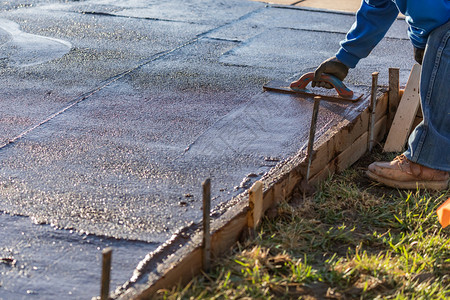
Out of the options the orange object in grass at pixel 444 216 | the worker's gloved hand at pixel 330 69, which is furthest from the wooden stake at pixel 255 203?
the worker's gloved hand at pixel 330 69

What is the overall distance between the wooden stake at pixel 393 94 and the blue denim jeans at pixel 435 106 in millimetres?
837

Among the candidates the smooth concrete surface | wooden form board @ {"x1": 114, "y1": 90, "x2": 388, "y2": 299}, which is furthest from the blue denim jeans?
the smooth concrete surface

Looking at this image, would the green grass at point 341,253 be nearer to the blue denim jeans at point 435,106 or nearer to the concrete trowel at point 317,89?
the blue denim jeans at point 435,106

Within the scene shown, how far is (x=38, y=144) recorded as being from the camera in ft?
14.2

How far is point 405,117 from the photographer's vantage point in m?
4.66

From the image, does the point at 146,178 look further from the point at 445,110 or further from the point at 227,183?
the point at 445,110

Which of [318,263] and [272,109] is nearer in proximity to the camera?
[318,263]

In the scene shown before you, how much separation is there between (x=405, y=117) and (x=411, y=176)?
2.57 feet

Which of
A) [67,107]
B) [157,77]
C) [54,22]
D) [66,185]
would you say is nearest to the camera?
[66,185]

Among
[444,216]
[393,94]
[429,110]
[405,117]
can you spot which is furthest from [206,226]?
[393,94]

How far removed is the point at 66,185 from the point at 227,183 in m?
0.88

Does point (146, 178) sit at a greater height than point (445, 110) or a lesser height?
lesser

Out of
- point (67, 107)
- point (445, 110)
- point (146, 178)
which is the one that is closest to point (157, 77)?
point (67, 107)

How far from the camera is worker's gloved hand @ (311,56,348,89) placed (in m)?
4.74
